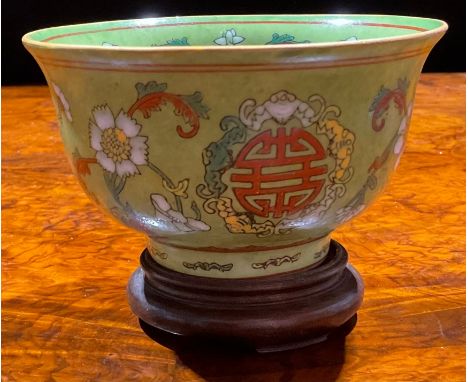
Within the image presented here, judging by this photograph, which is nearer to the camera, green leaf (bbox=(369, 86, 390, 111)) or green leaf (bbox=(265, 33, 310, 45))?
green leaf (bbox=(369, 86, 390, 111))

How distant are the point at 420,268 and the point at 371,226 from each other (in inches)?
4.7

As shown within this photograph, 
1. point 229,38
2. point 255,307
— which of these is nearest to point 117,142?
point 255,307

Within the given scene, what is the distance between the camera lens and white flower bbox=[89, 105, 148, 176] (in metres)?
0.49

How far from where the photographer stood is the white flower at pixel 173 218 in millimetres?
518

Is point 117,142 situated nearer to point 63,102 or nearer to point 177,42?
point 63,102


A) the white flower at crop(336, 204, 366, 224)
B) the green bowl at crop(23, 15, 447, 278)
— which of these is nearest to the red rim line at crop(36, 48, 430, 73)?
the green bowl at crop(23, 15, 447, 278)

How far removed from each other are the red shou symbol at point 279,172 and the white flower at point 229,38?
301mm

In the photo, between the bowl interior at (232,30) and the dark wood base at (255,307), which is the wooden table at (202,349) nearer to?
the dark wood base at (255,307)

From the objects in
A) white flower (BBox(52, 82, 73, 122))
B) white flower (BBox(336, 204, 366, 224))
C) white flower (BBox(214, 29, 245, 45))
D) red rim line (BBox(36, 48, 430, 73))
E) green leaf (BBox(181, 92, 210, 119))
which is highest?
red rim line (BBox(36, 48, 430, 73))

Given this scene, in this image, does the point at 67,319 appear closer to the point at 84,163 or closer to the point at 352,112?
the point at 84,163

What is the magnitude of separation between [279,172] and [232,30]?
314 millimetres

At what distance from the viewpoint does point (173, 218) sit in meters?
0.53

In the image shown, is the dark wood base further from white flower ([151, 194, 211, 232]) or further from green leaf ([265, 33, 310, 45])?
green leaf ([265, 33, 310, 45])

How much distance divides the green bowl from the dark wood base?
2 cm
